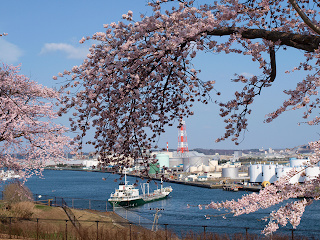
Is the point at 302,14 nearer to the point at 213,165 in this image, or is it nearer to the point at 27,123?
the point at 27,123

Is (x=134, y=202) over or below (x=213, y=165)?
below

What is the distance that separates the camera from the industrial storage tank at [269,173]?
74.3 m

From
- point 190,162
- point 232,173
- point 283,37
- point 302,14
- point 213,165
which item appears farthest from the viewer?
point 190,162

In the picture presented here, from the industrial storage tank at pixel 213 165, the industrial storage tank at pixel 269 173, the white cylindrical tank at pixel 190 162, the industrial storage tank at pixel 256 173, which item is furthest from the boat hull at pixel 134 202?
the white cylindrical tank at pixel 190 162

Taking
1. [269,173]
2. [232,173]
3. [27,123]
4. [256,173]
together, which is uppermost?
[27,123]

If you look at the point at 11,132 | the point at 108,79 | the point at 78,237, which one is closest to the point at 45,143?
the point at 11,132

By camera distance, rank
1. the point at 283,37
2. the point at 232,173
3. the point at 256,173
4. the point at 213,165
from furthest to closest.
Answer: the point at 213,165 < the point at 232,173 < the point at 256,173 < the point at 283,37

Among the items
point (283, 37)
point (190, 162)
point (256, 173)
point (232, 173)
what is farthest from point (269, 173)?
point (283, 37)

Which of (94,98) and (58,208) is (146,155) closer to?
(94,98)

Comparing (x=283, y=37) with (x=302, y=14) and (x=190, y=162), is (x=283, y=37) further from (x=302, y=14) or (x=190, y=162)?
(x=190, y=162)

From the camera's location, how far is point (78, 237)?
44.8 ft

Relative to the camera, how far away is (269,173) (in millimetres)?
75250

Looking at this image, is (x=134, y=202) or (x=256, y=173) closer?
(x=134, y=202)

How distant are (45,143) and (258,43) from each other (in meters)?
10.2
